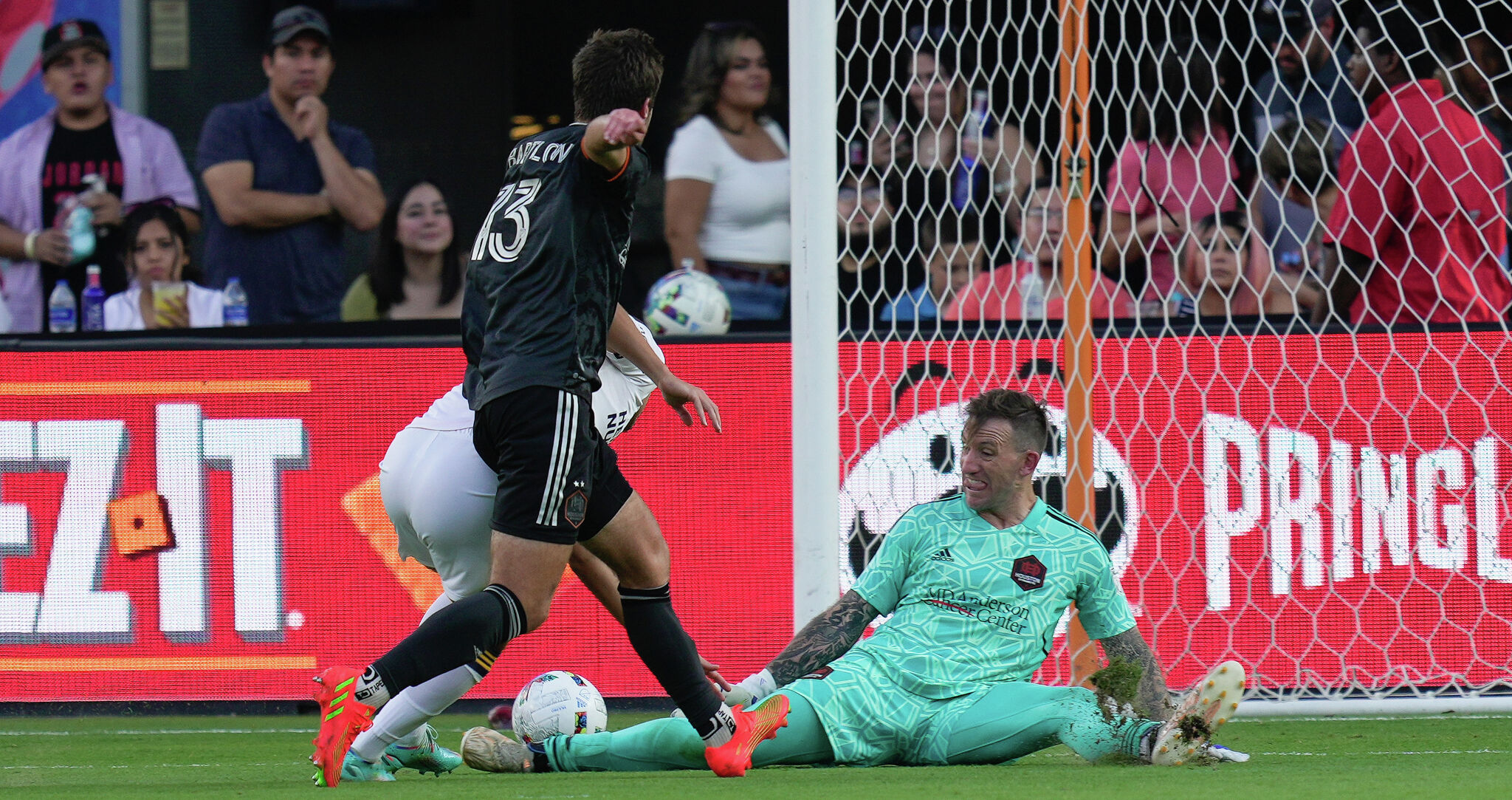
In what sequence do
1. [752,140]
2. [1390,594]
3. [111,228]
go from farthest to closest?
[111,228] → [752,140] → [1390,594]

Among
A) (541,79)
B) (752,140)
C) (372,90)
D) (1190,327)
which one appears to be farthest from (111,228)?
(1190,327)

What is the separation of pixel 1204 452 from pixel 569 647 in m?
2.38

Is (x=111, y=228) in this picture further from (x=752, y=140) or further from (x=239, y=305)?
(x=752, y=140)

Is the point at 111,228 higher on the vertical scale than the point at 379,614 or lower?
higher

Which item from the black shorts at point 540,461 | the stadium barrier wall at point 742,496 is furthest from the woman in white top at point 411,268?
the black shorts at point 540,461

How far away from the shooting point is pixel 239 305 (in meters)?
8.87

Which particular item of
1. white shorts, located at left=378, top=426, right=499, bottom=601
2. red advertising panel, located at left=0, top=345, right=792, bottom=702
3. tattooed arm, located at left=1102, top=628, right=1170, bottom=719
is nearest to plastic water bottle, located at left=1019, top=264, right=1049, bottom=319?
red advertising panel, located at left=0, top=345, right=792, bottom=702

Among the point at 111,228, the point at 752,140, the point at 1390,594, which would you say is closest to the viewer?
the point at 1390,594

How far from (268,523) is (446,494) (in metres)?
2.59

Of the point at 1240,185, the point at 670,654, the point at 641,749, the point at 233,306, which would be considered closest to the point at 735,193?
the point at 1240,185

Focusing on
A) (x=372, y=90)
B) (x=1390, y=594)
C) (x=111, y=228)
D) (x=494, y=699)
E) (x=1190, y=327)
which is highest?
(x=372, y=90)

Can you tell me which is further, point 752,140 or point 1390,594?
point 752,140

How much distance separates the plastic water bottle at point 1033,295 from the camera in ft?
21.0

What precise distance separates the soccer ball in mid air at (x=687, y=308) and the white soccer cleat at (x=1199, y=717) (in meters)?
3.08
